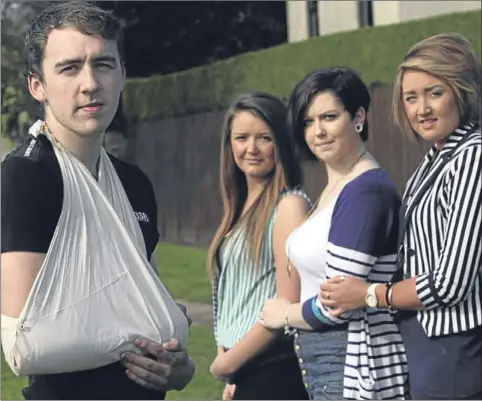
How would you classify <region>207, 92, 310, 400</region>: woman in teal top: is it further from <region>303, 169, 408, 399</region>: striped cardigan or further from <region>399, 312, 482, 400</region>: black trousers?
<region>399, 312, 482, 400</region>: black trousers

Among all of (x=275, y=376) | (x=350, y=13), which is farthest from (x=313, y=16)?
(x=275, y=376)

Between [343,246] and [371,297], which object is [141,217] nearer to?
[343,246]

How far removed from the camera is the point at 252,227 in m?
3.49

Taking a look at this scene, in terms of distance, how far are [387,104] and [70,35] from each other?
5940 mm

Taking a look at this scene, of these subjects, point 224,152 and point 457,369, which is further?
point 224,152

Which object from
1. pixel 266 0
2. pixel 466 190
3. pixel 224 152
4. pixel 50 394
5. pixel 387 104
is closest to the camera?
pixel 50 394

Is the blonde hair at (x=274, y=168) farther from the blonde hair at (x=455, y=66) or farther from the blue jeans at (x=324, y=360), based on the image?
the blonde hair at (x=455, y=66)

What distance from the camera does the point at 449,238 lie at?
2.81 meters

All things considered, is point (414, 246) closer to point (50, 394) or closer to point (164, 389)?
point (164, 389)

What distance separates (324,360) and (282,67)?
7829 millimetres

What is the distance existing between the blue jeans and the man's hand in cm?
69

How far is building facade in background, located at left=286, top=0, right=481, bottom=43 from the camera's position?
547 inches

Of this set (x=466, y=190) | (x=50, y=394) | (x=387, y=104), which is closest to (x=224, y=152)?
(x=466, y=190)

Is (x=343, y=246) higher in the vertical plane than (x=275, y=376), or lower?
higher
